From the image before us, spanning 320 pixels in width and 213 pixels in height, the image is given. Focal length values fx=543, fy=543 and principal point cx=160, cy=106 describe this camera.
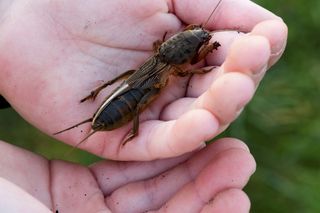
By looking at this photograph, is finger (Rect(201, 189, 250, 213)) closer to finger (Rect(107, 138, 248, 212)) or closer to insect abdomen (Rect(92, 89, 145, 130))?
finger (Rect(107, 138, 248, 212))

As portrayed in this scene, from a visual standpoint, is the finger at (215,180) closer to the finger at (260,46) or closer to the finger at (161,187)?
the finger at (161,187)

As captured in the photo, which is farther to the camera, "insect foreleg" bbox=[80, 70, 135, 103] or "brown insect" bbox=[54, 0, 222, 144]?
"insect foreleg" bbox=[80, 70, 135, 103]

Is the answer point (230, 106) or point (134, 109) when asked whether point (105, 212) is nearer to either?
point (134, 109)

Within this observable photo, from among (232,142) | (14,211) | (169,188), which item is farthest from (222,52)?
(14,211)

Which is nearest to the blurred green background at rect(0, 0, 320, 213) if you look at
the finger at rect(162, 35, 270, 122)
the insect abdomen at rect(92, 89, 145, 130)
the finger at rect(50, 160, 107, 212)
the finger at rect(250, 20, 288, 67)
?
the finger at rect(50, 160, 107, 212)

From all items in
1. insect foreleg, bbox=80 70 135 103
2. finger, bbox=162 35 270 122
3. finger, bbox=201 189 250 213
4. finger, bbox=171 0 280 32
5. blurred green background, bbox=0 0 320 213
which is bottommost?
blurred green background, bbox=0 0 320 213

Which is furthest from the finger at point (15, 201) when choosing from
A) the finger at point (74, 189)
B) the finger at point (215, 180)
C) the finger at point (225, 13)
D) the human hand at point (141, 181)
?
the finger at point (225, 13)

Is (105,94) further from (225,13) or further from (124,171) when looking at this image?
(225,13)

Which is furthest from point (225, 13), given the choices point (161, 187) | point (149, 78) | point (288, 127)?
point (288, 127)
